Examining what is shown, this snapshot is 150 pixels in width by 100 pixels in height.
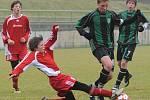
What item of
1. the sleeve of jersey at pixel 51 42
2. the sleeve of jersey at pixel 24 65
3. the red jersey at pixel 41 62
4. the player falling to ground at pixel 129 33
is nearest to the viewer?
the sleeve of jersey at pixel 24 65

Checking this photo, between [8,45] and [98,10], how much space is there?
129 inches

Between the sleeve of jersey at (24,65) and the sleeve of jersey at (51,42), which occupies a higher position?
the sleeve of jersey at (51,42)

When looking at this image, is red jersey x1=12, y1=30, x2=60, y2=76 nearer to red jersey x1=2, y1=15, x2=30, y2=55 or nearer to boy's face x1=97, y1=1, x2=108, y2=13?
boy's face x1=97, y1=1, x2=108, y2=13

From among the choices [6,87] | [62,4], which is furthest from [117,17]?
[62,4]

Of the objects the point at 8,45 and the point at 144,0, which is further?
the point at 144,0

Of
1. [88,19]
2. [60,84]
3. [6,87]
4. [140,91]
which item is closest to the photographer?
[60,84]

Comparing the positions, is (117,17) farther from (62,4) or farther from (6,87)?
(62,4)

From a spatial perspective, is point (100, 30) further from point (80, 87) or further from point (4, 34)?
point (4, 34)

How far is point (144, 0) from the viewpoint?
2717 inches

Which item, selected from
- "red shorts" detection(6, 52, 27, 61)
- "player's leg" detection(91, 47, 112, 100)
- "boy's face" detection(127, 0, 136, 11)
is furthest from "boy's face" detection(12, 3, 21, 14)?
"player's leg" detection(91, 47, 112, 100)

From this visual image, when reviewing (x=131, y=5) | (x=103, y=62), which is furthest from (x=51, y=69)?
(x=131, y=5)

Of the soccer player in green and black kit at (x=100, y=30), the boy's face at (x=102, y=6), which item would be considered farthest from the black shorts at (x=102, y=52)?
the boy's face at (x=102, y=6)

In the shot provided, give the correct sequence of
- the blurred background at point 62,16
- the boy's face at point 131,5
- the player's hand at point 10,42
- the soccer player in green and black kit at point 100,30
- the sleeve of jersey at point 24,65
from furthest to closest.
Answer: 1. the blurred background at point 62,16
2. the player's hand at point 10,42
3. the boy's face at point 131,5
4. the soccer player in green and black kit at point 100,30
5. the sleeve of jersey at point 24,65

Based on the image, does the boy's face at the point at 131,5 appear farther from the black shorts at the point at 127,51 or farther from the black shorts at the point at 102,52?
the black shorts at the point at 102,52
